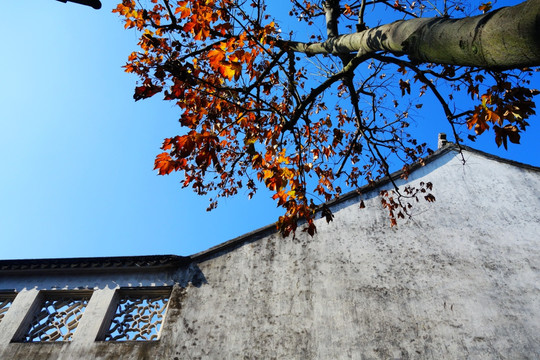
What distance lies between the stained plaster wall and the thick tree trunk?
5063 mm

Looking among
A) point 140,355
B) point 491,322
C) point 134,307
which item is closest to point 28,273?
point 134,307

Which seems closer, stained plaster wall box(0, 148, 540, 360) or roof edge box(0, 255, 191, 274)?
stained plaster wall box(0, 148, 540, 360)

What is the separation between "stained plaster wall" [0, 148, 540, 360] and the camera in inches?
235

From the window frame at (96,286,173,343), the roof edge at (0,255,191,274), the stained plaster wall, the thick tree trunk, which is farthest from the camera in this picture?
the roof edge at (0,255,191,274)

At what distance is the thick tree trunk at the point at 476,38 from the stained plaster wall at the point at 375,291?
5063mm

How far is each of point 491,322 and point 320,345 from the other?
315 cm

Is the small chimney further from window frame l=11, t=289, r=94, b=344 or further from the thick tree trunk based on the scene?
window frame l=11, t=289, r=94, b=344

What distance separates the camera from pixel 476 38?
2064mm

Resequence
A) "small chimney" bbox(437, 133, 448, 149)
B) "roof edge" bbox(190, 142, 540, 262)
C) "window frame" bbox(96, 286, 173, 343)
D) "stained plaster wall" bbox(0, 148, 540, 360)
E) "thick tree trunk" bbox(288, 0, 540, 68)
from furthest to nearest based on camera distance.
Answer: "small chimney" bbox(437, 133, 448, 149) < "roof edge" bbox(190, 142, 540, 262) < "window frame" bbox(96, 286, 173, 343) < "stained plaster wall" bbox(0, 148, 540, 360) < "thick tree trunk" bbox(288, 0, 540, 68)

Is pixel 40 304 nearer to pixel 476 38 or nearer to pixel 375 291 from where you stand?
pixel 375 291

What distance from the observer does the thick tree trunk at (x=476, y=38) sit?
1780mm

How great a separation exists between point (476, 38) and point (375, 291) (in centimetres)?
567

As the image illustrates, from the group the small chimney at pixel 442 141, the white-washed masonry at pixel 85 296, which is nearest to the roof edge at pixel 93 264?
the white-washed masonry at pixel 85 296

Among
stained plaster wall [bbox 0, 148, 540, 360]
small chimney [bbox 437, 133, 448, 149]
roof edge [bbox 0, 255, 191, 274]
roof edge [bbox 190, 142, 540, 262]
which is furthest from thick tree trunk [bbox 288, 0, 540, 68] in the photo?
small chimney [bbox 437, 133, 448, 149]
